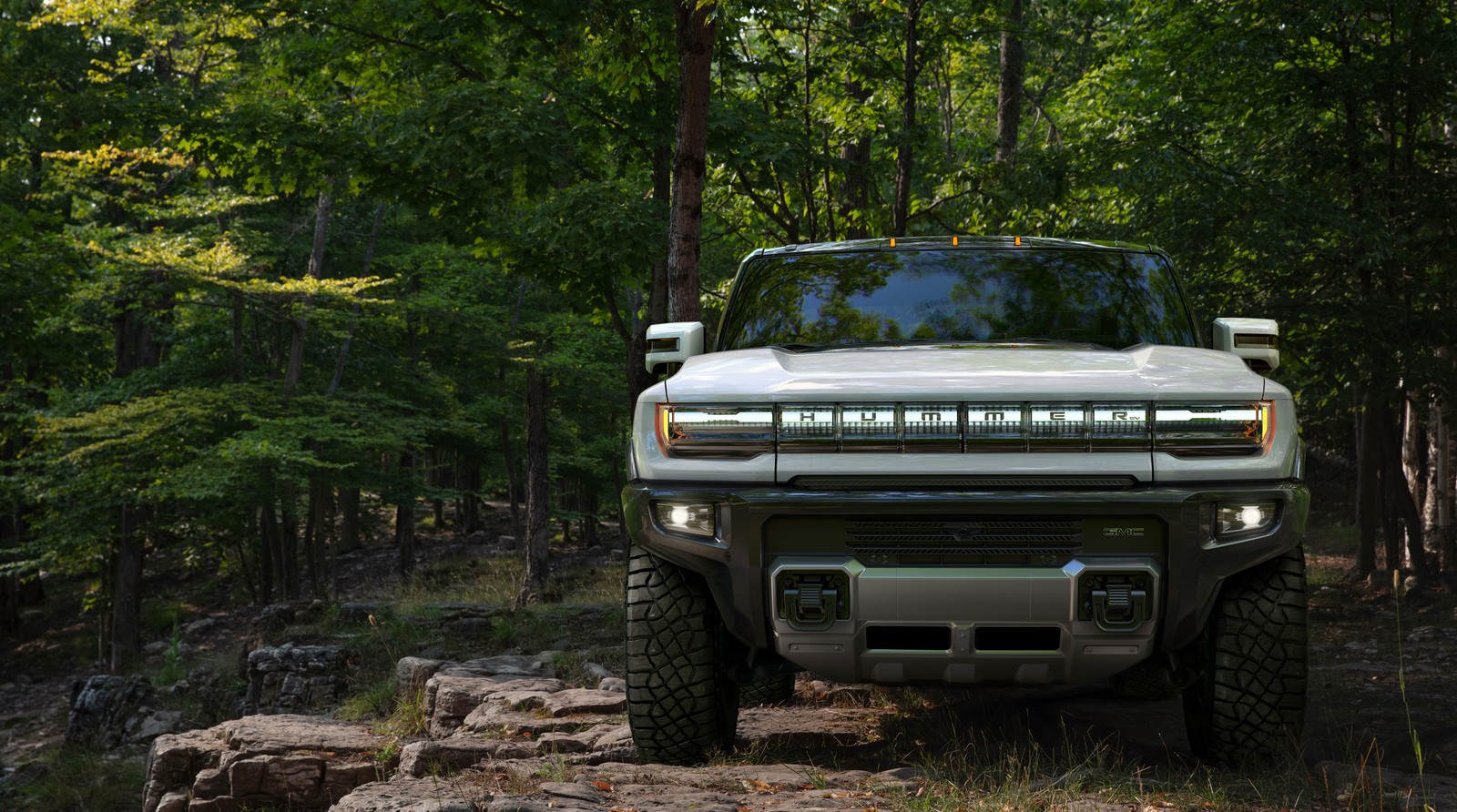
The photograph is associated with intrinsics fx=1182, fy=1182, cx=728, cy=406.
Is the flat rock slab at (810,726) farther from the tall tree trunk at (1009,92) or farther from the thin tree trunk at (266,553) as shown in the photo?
the thin tree trunk at (266,553)

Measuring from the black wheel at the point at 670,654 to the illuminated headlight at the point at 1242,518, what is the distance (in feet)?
6.07

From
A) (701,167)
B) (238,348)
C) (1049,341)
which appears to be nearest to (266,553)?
(238,348)

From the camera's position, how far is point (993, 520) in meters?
4.03

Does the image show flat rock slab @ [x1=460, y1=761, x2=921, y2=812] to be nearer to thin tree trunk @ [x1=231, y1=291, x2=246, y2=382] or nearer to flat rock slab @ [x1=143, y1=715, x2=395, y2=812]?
flat rock slab @ [x1=143, y1=715, x2=395, y2=812]

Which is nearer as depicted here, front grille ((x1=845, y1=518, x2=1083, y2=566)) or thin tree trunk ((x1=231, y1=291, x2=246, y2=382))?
front grille ((x1=845, y1=518, x2=1083, y2=566))

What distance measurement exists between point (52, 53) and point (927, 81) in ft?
50.8

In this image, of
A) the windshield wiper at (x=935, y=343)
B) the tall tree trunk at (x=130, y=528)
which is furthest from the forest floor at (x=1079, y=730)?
the tall tree trunk at (x=130, y=528)

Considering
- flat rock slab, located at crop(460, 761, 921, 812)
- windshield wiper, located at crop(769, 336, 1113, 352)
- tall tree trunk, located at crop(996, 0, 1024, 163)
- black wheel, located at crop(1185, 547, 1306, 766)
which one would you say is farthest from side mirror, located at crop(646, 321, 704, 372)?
tall tree trunk, located at crop(996, 0, 1024, 163)

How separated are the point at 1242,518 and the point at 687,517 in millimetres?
1910

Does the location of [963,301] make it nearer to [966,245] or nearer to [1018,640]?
[966,245]

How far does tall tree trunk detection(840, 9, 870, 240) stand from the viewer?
13320 millimetres

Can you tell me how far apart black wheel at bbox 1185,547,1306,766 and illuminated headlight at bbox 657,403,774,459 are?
182cm

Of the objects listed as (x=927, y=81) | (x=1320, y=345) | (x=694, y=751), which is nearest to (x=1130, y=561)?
(x=694, y=751)

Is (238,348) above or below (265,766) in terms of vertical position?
above
